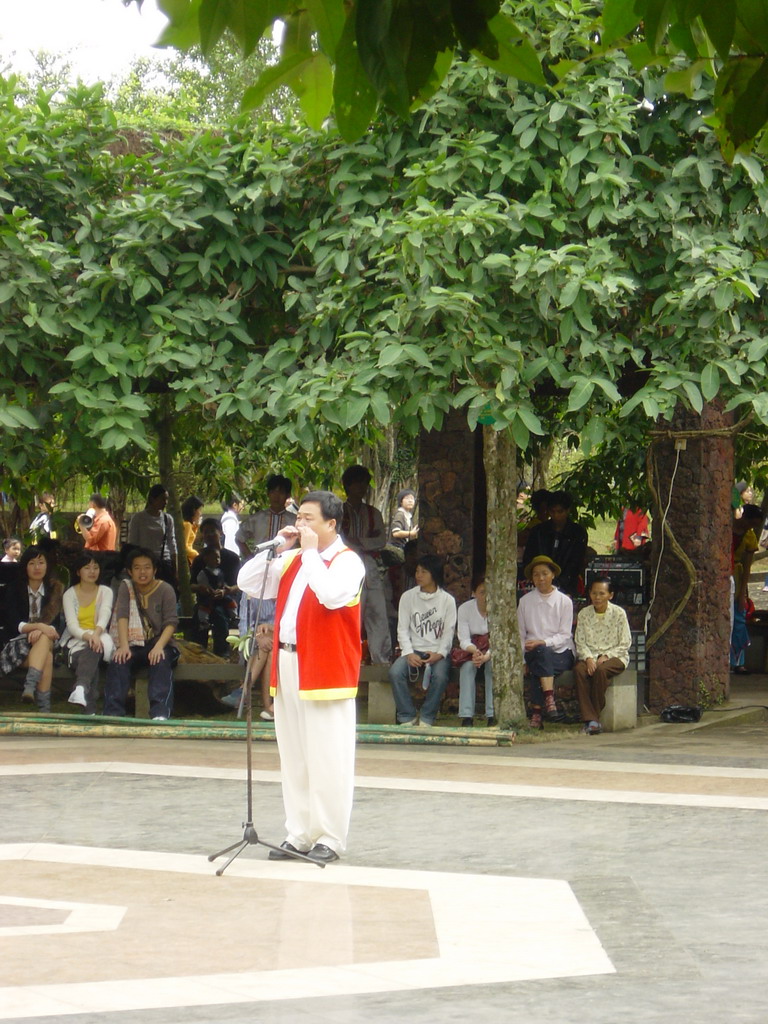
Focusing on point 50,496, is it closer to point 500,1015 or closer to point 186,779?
point 186,779

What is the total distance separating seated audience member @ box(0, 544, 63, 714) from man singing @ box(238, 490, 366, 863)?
5.45 meters

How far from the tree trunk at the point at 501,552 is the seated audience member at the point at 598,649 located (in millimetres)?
675

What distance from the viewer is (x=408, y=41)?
309cm

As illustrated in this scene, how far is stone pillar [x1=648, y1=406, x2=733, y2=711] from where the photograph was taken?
1284 cm

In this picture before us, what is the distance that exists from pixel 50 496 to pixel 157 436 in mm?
5071

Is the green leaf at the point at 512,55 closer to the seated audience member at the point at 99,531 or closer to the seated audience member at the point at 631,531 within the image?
the seated audience member at the point at 631,531

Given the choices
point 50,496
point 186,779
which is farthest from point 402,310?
point 50,496

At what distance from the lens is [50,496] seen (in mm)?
20766

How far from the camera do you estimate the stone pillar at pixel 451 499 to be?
1333 cm

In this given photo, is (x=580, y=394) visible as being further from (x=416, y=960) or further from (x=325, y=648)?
(x=416, y=960)

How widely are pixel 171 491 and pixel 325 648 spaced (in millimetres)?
9034

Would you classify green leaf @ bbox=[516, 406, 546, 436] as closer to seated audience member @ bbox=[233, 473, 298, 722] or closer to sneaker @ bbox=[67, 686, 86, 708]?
seated audience member @ bbox=[233, 473, 298, 722]

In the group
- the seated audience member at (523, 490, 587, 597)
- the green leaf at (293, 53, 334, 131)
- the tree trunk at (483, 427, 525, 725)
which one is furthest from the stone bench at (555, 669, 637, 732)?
the green leaf at (293, 53, 334, 131)

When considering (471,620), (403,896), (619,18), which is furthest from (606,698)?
(619,18)
